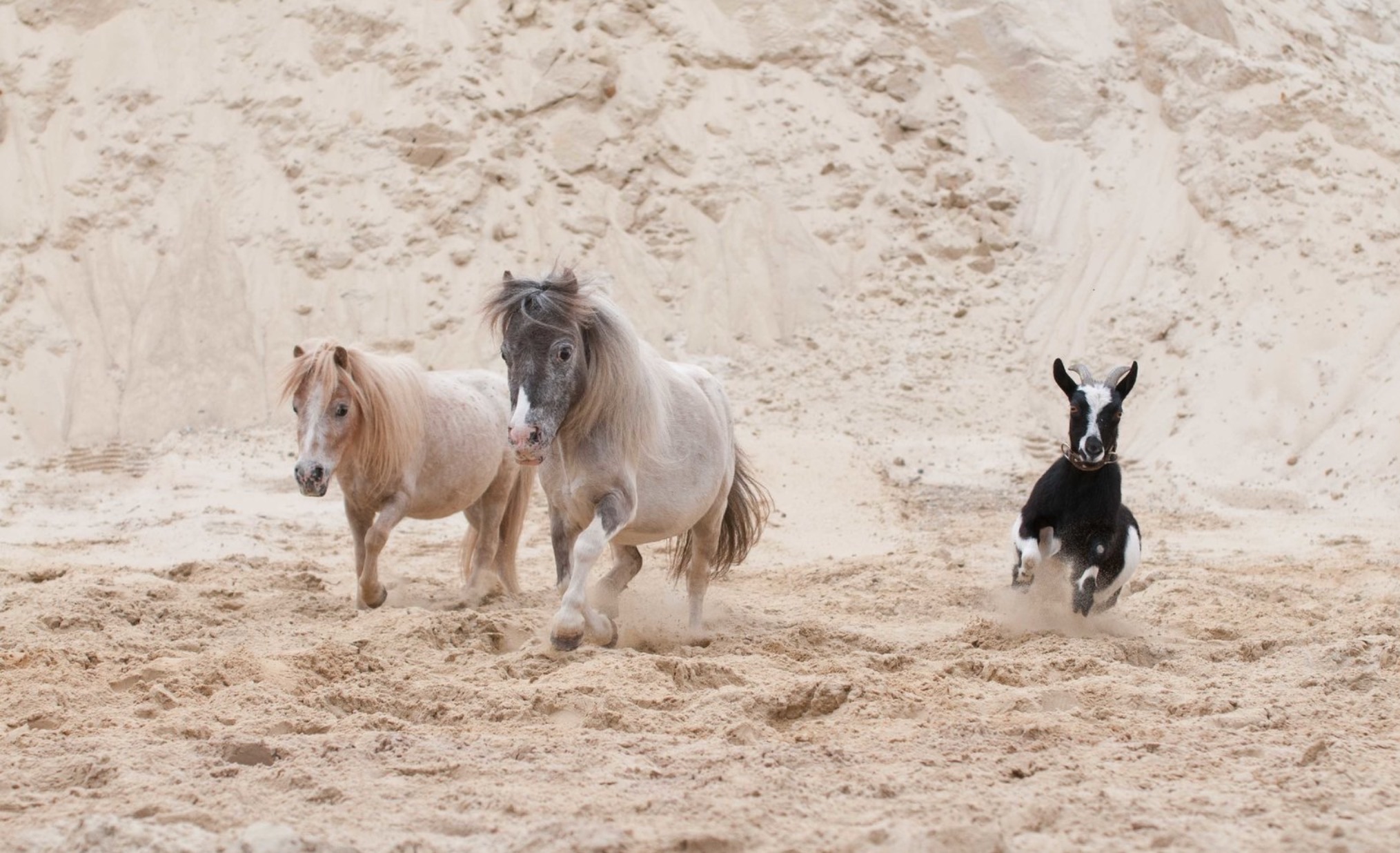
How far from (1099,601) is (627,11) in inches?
596

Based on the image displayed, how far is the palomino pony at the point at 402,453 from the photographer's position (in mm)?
7270

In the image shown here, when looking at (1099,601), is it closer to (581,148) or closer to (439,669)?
(439,669)

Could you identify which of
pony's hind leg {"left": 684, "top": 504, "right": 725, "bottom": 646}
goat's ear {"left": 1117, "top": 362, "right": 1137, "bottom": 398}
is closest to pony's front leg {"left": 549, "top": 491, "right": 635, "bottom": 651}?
pony's hind leg {"left": 684, "top": 504, "right": 725, "bottom": 646}

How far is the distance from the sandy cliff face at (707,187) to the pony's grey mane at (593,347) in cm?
1065

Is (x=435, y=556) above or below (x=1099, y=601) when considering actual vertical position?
below

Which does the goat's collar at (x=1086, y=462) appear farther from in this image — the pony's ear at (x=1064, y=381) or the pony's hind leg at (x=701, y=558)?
the pony's hind leg at (x=701, y=558)

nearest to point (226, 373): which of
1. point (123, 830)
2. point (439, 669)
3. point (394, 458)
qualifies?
point (394, 458)

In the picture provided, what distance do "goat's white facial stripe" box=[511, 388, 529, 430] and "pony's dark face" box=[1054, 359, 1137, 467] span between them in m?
2.87

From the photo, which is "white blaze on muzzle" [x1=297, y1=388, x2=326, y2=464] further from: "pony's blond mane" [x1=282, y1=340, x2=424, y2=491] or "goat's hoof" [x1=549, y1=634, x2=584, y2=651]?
"goat's hoof" [x1=549, y1=634, x2=584, y2=651]

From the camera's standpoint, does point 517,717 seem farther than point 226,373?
No

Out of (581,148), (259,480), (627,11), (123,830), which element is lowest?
(259,480)

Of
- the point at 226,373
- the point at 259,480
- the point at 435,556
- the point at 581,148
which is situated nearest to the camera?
the point at 435,556

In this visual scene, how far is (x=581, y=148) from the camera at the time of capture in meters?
19.1

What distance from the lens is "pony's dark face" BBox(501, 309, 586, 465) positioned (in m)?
5.74
